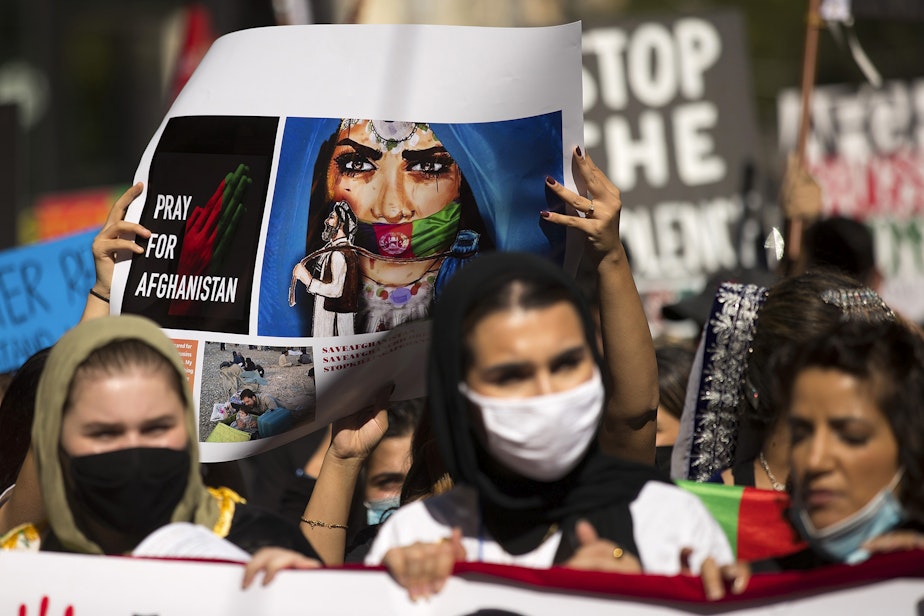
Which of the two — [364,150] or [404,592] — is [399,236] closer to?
[364,150]

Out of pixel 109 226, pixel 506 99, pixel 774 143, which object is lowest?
pixel 774 143

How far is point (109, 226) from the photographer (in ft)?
9.49

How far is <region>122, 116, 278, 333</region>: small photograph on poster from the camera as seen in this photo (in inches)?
112

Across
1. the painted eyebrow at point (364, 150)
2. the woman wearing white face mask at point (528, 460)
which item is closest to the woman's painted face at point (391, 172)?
the painted eyebrow at point (364, 150)

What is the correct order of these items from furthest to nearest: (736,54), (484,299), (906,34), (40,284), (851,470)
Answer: (906,34)
(736,54)
(40,284)
(484,299)
(851,470)

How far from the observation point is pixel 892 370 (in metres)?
2.17

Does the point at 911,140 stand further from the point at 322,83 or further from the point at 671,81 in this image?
the point at 322,83

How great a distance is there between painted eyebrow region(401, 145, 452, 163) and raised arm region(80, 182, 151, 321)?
1.96 ft

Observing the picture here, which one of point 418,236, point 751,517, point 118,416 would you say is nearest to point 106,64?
point 418,236

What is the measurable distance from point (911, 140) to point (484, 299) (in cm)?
593

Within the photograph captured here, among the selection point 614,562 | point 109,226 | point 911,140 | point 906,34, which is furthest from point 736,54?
point 906,34

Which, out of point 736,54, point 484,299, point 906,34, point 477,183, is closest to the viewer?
point 484,299

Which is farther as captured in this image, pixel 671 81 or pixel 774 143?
pixel 774 143

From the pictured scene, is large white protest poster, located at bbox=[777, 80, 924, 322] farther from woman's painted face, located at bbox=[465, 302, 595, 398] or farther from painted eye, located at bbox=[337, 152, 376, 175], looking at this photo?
woman's painted face, located at bbox=[465, 302, 595, 398]
